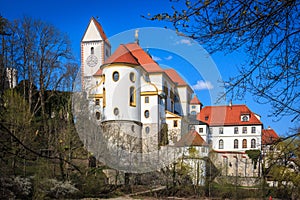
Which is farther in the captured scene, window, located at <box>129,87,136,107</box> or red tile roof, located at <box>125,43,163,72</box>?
window, located at <box>129,87,136,107</box>

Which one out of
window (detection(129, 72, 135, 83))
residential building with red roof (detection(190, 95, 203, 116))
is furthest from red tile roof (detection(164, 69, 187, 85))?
window (detection(129, 72, 135, 83))

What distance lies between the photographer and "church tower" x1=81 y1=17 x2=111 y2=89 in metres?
29.2

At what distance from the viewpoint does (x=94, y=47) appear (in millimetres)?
30453

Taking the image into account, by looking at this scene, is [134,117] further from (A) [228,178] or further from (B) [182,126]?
(A) [228,178]

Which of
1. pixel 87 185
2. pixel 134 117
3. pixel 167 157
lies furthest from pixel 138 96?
pixel 87 185

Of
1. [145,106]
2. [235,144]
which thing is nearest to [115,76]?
[145,106]

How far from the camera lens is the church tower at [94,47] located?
2917 cm

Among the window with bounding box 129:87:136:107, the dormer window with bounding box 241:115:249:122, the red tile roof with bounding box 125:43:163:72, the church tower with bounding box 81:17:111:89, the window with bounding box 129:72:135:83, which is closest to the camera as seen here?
the red tile roof with bounding box 125:43:163:72

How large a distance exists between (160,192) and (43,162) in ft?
15.5

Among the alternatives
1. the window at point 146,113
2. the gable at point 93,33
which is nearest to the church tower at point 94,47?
the gable at point 93,33

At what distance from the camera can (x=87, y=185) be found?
11109 mm

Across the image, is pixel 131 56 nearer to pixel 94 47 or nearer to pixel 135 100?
pixel 135 100

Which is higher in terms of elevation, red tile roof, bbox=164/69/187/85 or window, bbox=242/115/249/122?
red tile roof, bbox=164/69/187/85

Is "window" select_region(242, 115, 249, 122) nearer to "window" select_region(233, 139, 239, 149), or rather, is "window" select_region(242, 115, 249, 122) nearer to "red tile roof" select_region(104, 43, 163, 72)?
"window" select_region(233, 139, 239, 149)
